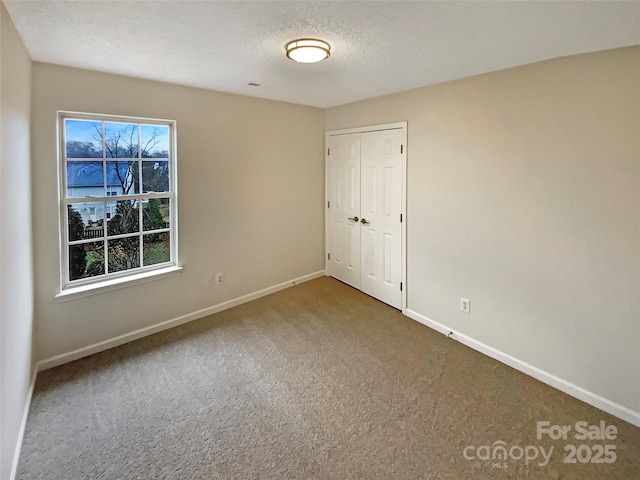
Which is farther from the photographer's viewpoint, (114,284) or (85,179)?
(114,284)

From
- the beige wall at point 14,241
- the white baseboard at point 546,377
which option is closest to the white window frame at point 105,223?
the beige wall at point 14,241

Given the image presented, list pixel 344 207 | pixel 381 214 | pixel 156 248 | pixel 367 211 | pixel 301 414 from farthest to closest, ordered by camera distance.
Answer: pixel 344 207 < pixel 367 211 < pixel 381 214 < pixel 156 248 < pixel 301 414

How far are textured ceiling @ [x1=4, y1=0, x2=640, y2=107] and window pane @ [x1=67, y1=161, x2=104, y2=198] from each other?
30.0 inches

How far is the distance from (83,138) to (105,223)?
0.72 metres

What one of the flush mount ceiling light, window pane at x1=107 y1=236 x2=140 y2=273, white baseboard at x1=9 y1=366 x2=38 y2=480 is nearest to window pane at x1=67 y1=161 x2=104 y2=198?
window pane at x1=107 y1=236 x2=140 y2=273

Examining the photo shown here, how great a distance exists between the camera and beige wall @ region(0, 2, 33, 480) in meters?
1.60

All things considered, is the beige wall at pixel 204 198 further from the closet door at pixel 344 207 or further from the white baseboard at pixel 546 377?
the white baseboard at pixel 546 377

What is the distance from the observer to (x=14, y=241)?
1.85m

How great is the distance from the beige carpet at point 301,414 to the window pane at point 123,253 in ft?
2.33

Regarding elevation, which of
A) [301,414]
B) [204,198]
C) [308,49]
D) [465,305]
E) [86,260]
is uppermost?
[308,49]

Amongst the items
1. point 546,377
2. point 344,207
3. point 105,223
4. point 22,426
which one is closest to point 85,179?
point 105,223

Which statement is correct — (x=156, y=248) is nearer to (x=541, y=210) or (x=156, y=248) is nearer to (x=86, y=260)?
(x=86, y=260)

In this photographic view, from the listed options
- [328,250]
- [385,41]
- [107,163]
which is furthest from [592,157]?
[107,163]

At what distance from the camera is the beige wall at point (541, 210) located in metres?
2.10
